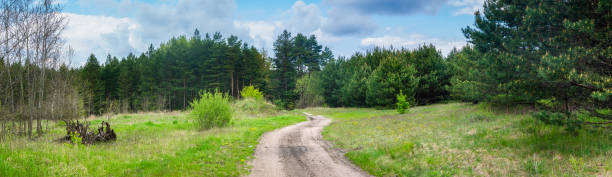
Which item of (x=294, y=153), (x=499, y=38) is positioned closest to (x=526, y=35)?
(x=499, y=38)

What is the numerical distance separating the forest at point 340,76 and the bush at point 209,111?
328mm

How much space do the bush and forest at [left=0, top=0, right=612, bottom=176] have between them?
33 centimetres

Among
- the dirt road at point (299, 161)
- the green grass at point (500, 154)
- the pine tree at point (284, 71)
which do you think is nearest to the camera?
the green grass at point (500, 154)

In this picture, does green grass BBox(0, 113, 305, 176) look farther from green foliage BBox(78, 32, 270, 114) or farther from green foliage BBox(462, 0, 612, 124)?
green foliage BBox(78, 32, 270, 114)

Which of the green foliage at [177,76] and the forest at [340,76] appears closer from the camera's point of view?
the forest at [340,76]

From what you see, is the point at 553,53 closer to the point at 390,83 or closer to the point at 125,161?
the point at 125,161

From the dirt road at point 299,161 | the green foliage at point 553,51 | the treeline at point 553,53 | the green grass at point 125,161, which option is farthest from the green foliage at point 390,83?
the green grass at point 125,161

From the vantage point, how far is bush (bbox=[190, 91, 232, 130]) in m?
18.8

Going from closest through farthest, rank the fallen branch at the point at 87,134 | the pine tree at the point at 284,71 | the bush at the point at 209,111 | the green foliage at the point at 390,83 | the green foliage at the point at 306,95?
the fallen branch at the point at 87,134 < the bush at the point at 209,111 < the green foliage at the point at 390,83 < the green foliage at the point at 306,95 < the pine tree at the point at 284,71

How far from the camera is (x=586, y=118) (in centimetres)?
973

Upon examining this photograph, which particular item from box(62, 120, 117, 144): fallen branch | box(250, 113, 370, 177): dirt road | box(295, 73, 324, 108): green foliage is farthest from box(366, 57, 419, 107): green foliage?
box(62, 120, 117, 144): fallen branch

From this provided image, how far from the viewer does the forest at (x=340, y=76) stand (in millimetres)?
7941

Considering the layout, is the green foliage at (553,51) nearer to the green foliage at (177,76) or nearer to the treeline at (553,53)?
the treeline at (553,53)

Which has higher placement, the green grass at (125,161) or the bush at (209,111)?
the bush at (209,111)
